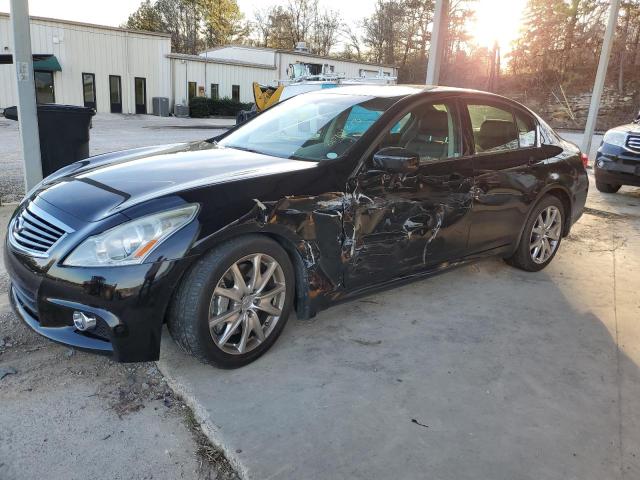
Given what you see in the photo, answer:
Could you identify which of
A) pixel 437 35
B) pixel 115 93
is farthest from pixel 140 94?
pixel 437 35

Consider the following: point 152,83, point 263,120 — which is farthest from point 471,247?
point 152,83

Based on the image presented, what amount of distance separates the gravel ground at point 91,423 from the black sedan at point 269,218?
0.27m

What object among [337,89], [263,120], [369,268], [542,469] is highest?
[337,89]

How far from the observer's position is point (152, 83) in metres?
29.9

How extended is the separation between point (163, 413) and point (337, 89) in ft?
9.11

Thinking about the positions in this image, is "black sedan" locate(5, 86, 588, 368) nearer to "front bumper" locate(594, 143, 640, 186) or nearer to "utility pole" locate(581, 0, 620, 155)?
"front bumper" locate(594, 143, 640, 186)

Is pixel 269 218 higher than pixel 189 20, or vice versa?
pixel 189 20

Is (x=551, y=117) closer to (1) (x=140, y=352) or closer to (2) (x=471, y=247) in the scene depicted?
(2) (x=471, y=247)

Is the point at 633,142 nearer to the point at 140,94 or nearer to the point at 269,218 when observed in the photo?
the point at 269,218

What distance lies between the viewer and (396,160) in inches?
124

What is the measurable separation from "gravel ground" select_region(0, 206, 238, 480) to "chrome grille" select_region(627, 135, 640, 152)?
8371 millimetres

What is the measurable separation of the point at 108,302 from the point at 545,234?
3.83 m

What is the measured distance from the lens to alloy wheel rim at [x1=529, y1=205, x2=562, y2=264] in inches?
184

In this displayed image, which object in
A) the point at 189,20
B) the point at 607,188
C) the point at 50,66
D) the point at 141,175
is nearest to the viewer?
the point at 141,175
